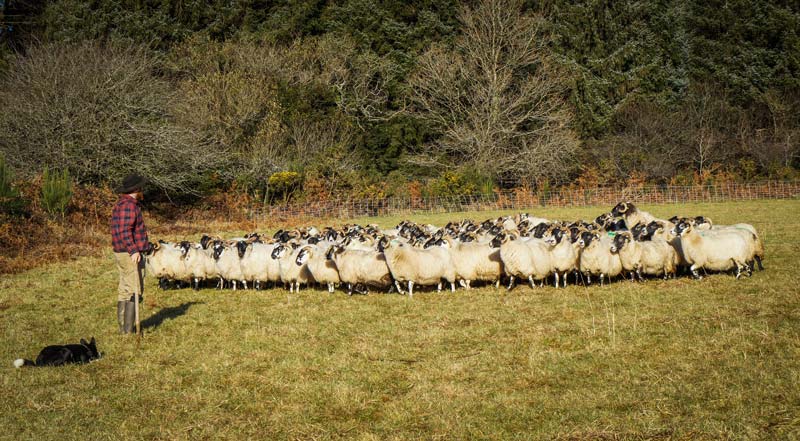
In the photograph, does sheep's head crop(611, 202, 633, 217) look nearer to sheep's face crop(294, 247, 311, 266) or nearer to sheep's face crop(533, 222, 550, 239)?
sheep's face crop(533, 222, 550, 239)

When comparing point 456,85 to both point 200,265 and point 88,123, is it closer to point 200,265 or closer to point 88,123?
point 88,123

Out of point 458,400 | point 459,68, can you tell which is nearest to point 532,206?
point 459,68

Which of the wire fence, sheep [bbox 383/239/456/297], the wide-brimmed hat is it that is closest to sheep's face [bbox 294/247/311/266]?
sheep [bbox 383/239/456/297]

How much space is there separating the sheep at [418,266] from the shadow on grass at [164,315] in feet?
11.8

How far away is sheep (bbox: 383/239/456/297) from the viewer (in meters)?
11.0

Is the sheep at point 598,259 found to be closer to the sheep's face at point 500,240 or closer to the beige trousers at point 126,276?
the sheep's face at point 500,240

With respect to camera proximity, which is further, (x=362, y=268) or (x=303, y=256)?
(x=303, y=256)

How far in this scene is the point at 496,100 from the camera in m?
39.0

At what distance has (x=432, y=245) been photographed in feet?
39.0

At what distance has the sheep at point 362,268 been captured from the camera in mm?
11125

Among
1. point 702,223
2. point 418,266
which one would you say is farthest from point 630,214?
point 418,266

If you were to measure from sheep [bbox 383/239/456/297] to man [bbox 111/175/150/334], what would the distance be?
4173 millimetres

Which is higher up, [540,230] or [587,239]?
[540,230]

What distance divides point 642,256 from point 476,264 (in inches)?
113
